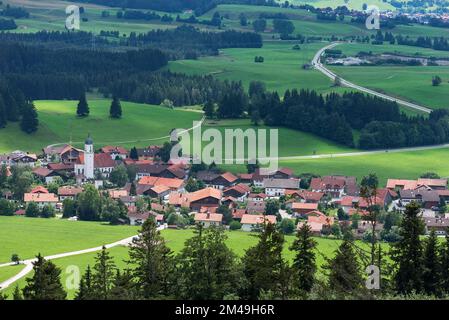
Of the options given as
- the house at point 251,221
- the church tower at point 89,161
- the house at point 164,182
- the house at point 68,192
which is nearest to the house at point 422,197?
the house at point 251,221

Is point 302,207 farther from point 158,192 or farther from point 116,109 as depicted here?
point 116,109

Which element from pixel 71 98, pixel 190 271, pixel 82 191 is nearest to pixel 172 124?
pixel 71 98

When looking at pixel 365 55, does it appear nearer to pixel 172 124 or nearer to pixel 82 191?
pixel 172 124

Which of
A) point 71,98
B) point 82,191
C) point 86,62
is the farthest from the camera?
point 86,62

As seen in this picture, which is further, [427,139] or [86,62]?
[86,62]

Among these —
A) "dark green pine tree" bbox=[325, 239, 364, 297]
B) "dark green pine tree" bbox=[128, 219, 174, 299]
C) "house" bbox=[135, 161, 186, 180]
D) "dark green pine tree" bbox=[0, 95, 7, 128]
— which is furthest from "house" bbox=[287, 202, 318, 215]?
"dark green pine tree" bbox=[0, 95, 7, 128]

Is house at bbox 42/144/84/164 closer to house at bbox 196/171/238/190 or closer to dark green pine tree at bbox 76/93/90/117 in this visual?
house at bbox 196/171/238/190

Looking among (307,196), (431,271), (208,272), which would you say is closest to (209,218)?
(307,196)
